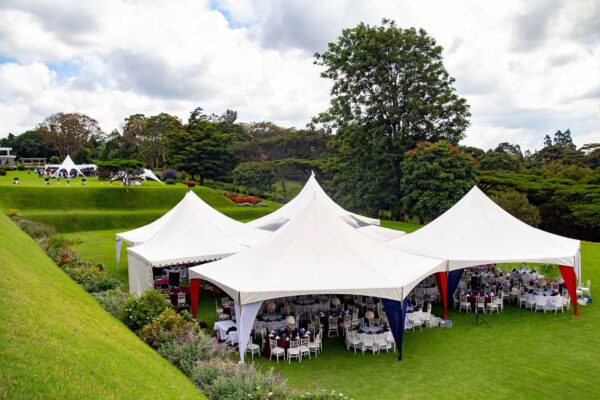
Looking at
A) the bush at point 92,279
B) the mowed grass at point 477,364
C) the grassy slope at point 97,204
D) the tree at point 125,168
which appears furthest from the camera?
the tree at point 125,168

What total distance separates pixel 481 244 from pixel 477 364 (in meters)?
5.26

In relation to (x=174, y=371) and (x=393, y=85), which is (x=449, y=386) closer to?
(x=174, y=371)

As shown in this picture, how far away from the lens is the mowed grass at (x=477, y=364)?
948 centimetres

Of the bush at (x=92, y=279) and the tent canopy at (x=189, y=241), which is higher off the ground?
the tent canopy at (x=189, y=241)

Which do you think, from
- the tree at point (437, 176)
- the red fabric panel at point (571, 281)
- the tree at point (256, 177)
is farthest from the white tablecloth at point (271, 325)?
the tree at point (256, 177)

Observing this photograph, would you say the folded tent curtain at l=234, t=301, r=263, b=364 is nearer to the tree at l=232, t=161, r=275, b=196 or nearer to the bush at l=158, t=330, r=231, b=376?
the bush at l=158, t=330, r=231, b=376

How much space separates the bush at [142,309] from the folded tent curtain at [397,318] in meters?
4.99

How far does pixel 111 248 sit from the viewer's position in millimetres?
26266

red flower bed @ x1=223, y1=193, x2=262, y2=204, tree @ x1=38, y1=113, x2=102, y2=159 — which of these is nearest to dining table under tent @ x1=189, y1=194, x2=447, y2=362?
red flower bed @ x1=223, y1=193, x2=262, y2=204

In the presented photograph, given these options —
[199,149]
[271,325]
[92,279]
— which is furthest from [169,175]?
[271,325]

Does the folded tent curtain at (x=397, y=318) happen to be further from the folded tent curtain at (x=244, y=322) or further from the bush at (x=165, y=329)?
the bush at (x=165, y=329)

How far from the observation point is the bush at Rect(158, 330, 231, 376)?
902 centimetres

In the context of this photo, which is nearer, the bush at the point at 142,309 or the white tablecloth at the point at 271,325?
the bush at the point at 142,309

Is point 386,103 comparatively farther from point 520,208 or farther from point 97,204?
point 97,204
